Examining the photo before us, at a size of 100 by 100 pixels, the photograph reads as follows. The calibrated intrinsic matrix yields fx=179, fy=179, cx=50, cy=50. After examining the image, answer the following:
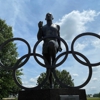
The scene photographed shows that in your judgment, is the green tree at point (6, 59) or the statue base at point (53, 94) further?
the green tree at point (6, 59)

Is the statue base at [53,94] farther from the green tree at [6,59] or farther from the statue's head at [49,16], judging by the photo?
the green tree at [6,59]

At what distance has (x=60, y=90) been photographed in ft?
27.0

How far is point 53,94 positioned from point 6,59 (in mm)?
15102

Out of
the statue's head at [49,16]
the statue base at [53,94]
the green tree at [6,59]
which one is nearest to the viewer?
the statue base at [53,94]

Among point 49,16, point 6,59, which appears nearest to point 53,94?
point 49,16

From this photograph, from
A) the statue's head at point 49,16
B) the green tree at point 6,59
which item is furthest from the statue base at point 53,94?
the green tree at point 6,59

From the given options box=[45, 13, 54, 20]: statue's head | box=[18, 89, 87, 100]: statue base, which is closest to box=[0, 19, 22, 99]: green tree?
box=[45, 13, 54, 20]: statue's head

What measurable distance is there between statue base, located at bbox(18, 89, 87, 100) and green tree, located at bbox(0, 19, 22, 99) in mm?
12107

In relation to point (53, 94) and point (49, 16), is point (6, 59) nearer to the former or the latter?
point (49, 16)

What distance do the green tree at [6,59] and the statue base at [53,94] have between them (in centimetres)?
1211

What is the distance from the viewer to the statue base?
26.4 ft

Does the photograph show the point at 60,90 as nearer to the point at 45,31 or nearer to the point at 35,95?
the point at 35,95

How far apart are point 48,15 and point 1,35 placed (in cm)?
1343

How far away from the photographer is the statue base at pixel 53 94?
8039 millimetres
